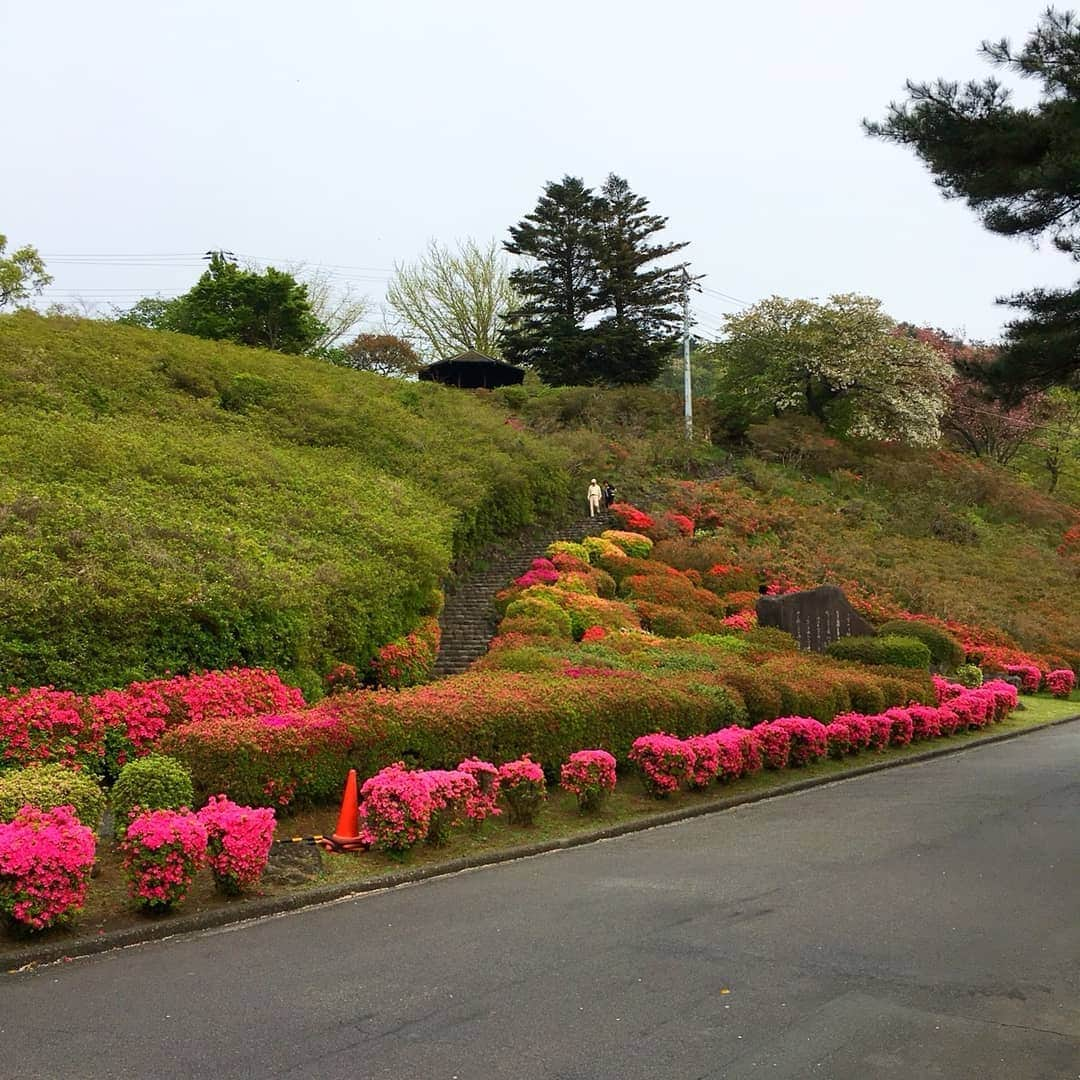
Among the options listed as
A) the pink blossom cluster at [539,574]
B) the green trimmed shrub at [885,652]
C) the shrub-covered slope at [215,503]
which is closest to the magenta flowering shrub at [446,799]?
the shrub-covered slope at [215,503]

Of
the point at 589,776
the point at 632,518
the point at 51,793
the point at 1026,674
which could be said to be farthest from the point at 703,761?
the point at 632,518

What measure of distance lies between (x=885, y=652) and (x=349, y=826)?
517 inches

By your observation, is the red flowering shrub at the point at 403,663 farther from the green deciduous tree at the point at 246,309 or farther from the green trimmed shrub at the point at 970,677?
the green deciduous tree at the point at 246,309

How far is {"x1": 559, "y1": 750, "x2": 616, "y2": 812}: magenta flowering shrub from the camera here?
9719 millimetres

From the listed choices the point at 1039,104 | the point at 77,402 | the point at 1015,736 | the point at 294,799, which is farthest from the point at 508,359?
the point at 294,799

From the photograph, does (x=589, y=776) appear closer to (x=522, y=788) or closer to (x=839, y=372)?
(x=522, y=788)

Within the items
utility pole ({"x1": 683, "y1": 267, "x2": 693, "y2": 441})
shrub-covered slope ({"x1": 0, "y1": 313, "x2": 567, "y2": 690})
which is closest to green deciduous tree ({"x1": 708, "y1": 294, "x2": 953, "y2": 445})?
utility pole ({"x1": 683, "y1": 267, "x2": 693, "y2": 441})

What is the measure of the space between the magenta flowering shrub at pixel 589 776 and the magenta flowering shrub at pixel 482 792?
736mm

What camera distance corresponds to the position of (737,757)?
11500 mm

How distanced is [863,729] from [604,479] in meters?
20.2

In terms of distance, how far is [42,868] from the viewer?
18.8ft

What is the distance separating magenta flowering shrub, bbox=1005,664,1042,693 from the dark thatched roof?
24.6 meters

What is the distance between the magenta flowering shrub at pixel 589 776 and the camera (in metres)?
9.72

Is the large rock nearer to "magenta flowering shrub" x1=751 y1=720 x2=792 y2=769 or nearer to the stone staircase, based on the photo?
the stone staircase
